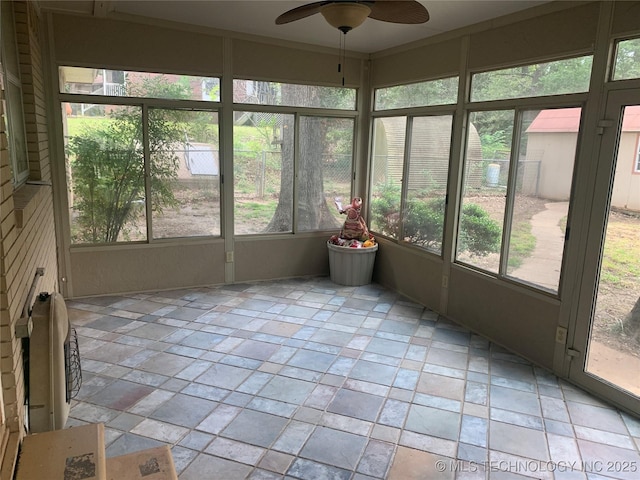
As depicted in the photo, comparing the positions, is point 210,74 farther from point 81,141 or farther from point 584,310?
point 584,310

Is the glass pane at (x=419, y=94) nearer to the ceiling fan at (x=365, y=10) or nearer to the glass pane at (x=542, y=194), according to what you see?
the glass pane at (x=542, y=194)

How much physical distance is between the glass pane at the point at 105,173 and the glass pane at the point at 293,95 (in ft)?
3.52

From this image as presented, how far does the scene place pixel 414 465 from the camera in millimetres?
2266

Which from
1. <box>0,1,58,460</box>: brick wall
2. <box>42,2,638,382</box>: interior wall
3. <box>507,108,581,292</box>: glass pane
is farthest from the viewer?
<box>42,2,638,382</box>: interior wall

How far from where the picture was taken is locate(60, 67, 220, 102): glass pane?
409 cm

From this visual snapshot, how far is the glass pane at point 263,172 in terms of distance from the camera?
191 inches

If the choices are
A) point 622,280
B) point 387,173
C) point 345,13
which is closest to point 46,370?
point 345,13

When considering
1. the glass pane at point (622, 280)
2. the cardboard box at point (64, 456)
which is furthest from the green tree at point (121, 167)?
the glass pane at point (622, 280)

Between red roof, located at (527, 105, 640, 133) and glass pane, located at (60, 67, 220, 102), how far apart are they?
295 cm

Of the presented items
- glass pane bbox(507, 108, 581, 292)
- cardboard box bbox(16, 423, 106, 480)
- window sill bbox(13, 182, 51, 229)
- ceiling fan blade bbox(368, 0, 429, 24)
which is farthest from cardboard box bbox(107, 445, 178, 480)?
glass pane bbox(507, 108, 581, 292)

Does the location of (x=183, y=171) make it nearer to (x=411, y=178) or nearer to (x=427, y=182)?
(x=411, y=178)

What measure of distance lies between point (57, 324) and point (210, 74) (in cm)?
327

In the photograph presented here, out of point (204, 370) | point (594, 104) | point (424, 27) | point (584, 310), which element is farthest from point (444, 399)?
point (424, 27)

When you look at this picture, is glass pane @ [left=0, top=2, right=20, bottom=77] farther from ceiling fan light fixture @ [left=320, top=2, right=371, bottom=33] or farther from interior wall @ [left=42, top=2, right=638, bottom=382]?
ceiling fan light fixture @ [left=320, top=2, right=371, bottom=33]
